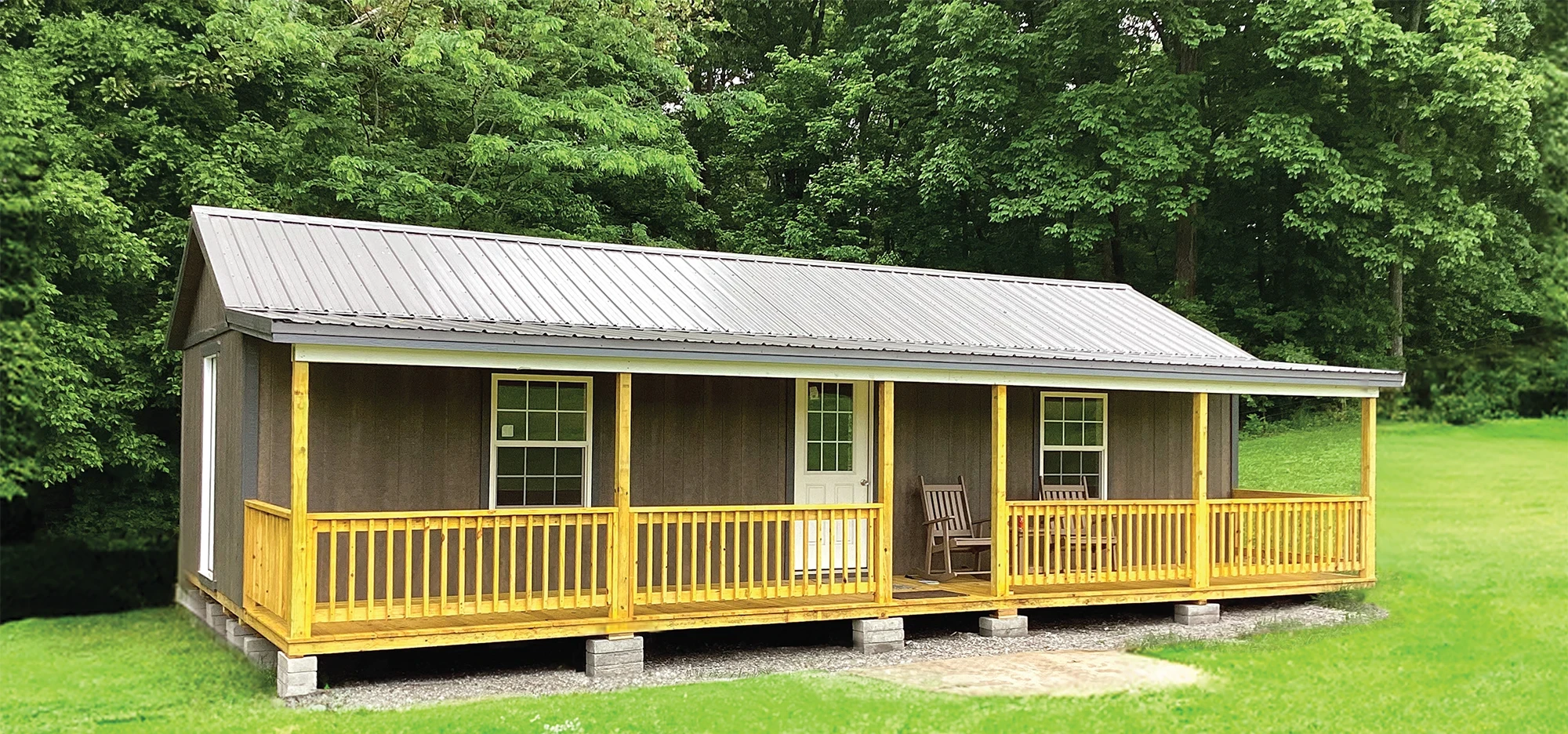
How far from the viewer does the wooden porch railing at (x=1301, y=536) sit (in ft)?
40.1

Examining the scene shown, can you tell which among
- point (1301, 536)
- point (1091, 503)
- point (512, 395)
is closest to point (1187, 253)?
point (1301, 536)

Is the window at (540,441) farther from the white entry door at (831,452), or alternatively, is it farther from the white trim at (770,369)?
the white entry door at (831,452)

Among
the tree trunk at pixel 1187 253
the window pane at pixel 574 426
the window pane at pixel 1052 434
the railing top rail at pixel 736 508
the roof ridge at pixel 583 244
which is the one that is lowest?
the railing top rail at pixel 736 508

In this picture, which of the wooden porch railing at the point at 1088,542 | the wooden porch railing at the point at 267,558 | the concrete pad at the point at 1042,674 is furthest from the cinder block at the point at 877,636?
the wooden porch railing at the point at 267,558

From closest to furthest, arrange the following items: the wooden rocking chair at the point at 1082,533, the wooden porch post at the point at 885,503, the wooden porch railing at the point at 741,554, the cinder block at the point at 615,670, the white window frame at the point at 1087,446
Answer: the cinder block at the point at 615,670
the wooden porch railing at the point at 741,554
the wooden porch post at the point at 885,503
the wooden rocking chair at the point at 1082,533
the white window frame at the point at 1087,446

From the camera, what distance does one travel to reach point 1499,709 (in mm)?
8641

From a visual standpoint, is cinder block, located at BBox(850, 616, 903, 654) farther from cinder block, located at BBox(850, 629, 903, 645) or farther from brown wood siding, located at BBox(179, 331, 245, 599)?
brown wood siding, located at BBox(179, 331, 245, 599)

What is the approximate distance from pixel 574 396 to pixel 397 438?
1.48m

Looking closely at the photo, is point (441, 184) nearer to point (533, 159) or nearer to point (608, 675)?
point (533, 159)

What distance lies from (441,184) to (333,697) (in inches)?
481

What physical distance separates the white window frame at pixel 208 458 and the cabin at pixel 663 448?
0.18ft

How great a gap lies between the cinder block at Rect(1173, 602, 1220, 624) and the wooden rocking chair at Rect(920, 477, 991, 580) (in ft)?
6.06

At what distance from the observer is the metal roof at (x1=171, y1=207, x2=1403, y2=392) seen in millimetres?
9164

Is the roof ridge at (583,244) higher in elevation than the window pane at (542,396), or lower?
higher
